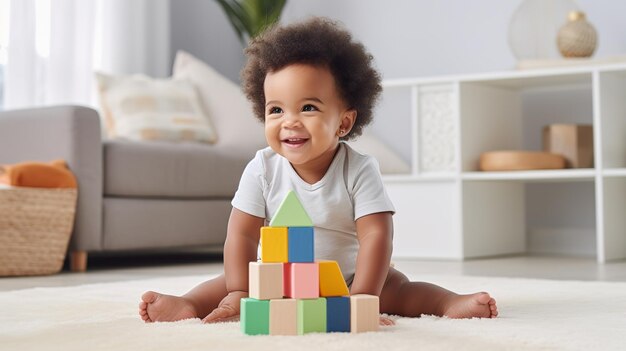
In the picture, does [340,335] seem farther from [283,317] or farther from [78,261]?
[78,261]

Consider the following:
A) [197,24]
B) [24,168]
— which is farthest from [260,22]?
[24,168]

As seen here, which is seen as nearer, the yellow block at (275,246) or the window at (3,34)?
the yellow block at (275,246)

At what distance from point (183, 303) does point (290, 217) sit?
0.27m

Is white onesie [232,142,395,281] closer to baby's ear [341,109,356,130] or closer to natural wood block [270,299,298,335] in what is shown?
baby's ear [341,109,356,130]

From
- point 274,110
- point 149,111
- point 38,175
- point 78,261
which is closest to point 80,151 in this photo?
point 38,175

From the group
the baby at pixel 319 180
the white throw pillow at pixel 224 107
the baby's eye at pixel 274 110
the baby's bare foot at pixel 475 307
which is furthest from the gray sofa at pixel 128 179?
the baby's bare foot at pixel 475 307

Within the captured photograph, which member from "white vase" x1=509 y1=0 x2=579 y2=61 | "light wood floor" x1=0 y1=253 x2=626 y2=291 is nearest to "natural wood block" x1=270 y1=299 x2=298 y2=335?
"light wood floor" x1=0 y1=253 x2=626 y2=291

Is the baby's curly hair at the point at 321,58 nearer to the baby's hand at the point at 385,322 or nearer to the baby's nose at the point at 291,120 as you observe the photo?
the baby's nose at the point at 291,120

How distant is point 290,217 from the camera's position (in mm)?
1031

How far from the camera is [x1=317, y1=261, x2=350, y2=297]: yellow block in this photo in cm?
106

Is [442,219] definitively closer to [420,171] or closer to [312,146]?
[420,171]

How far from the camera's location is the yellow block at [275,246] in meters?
1.03

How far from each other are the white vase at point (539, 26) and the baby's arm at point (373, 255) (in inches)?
81.3

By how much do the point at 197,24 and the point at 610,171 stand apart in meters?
2.06
